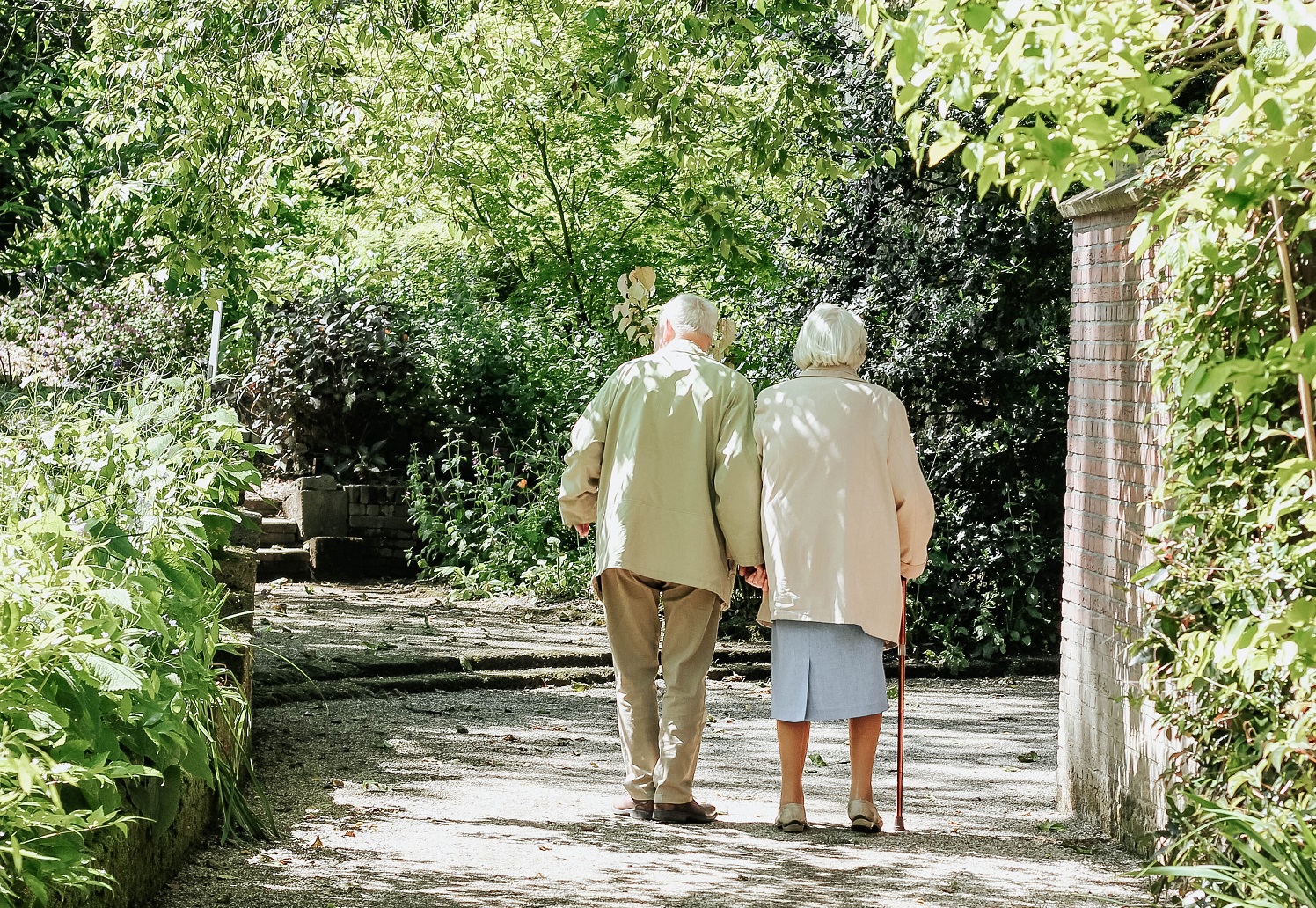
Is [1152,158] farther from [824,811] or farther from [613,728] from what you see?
[613,728]

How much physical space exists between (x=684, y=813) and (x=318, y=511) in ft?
24.4

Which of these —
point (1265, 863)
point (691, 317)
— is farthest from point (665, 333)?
point (1265, 863)

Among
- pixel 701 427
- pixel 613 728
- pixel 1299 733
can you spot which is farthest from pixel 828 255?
pixel 1299 733

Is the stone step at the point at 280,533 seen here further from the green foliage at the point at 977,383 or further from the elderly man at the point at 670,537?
the elderly man at the point at 670,537

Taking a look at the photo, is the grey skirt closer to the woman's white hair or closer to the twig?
the woman's white hair


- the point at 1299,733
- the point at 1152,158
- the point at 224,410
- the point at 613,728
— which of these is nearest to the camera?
the point at 1299,733

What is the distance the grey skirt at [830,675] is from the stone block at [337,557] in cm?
739

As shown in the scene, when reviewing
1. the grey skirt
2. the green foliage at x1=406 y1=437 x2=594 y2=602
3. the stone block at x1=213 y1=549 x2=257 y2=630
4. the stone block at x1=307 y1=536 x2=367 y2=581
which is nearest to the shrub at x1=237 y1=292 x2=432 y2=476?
the green foliage at x1=406 y1=437 x2=594 y2=602

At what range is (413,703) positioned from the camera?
751cm

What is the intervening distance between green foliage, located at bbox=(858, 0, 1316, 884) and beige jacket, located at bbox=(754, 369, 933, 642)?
3.52 feet

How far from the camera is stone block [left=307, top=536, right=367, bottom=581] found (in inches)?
465

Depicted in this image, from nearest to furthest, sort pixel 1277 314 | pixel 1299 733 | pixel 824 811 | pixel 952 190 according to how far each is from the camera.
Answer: pixel 1299 733 < pixel 1277 314 < pixel 824 811 < pixel 952 190

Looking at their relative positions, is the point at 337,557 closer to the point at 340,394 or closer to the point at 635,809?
the point at 340,394

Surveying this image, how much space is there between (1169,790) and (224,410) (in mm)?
3439
